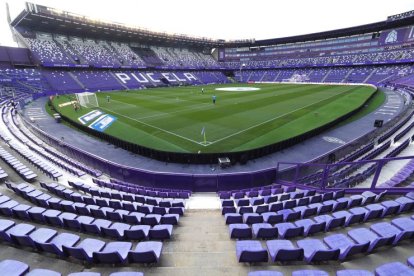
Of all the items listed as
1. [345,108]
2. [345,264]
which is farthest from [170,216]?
[345,108]

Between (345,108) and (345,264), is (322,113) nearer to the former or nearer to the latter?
(345,108)

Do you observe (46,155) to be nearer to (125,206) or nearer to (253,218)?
(125,206)

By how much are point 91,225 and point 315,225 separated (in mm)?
7263

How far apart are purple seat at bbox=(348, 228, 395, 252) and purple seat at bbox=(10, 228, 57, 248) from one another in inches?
362

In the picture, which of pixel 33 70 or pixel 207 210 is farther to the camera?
pixel 33 70

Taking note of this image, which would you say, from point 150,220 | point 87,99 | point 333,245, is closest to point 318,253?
point 333,245

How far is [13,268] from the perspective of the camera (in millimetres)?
5207

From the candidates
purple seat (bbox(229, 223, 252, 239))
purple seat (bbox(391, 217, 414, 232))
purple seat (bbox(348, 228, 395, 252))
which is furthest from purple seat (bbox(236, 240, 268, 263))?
purple seat (bbox(391, 217, 414, 232))

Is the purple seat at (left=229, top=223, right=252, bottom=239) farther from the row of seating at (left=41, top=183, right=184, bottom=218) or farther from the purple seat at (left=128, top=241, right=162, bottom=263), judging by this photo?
the row of seating at (left=41, top=183, right=184, bottom=218)

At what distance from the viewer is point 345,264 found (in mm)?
5605

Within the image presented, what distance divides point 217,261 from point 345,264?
3.36 meters

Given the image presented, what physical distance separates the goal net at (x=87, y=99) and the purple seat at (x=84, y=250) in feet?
114

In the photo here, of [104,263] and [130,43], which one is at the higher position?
[130,43]

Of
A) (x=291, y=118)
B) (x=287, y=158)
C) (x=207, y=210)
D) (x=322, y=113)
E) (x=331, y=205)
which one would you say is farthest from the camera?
(x=322, y=113)
